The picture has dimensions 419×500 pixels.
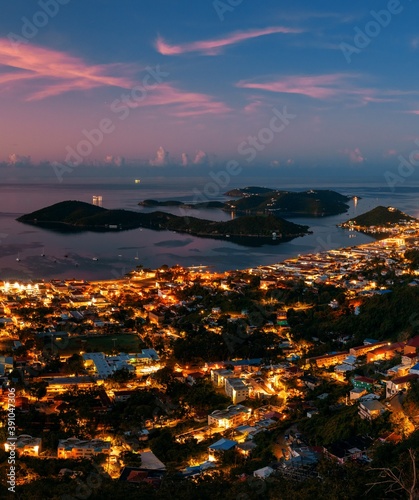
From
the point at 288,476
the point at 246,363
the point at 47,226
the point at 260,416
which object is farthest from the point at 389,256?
the point at 47,226

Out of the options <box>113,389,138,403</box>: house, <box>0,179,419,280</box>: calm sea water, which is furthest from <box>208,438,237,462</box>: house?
<box>0,179,419,280</box>: calm sea water

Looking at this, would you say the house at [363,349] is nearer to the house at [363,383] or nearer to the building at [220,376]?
→ the house at [363,383]

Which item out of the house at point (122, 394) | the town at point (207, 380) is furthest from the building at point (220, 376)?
the house at point (122, 394)

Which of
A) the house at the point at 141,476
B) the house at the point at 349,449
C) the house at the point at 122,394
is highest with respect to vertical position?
the house at the point at 349,449

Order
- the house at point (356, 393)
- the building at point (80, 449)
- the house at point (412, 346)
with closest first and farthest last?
the building at point (80, 449)
the house at point (356, 393)
the house at point (412, 346)

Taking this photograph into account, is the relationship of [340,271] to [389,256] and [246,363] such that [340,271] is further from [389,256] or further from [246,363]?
[246,363]

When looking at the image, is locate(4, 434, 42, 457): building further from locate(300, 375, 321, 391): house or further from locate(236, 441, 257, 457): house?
locate(300, 375, 321, 391): house
